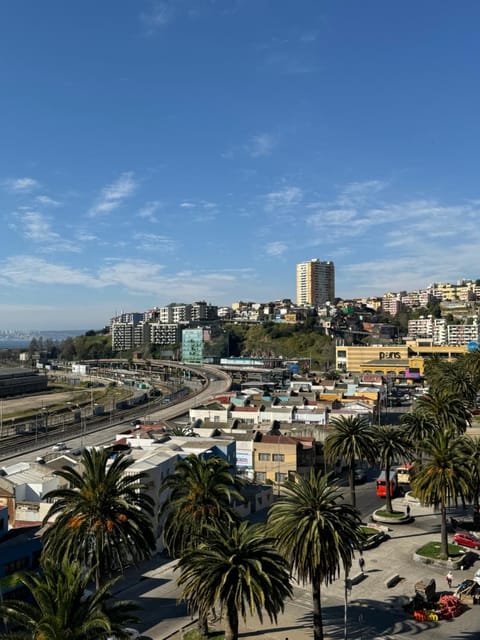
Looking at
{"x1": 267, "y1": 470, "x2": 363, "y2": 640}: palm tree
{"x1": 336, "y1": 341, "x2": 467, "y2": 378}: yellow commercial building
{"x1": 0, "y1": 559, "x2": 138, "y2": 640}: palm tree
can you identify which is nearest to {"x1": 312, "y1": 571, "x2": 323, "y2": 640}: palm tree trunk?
{"x1": 267, "y1": 470, "x2": 363, "y2": 640}: palm tree

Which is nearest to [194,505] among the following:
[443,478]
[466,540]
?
[443,478]

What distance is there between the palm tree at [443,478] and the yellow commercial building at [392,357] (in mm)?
117887

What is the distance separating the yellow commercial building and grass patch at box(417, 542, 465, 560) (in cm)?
11599

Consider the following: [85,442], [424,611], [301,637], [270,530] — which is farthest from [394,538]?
[85,442]

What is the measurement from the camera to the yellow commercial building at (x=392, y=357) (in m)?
156

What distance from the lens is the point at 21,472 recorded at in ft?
156

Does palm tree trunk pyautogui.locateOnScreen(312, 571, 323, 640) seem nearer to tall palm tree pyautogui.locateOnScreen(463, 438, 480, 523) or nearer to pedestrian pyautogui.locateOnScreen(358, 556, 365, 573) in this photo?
pedestrian pyautogui.locateOnScreen(358, 556, 365, 573)

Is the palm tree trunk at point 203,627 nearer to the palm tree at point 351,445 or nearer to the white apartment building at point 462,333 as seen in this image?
the palm tree at point 351,445

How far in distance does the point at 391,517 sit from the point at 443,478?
11565 millimetres

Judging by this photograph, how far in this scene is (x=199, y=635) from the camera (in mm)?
28094

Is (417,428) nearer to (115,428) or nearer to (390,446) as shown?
(390,446)

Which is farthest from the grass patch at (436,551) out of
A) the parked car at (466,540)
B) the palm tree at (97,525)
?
the palm tree at (97,525)

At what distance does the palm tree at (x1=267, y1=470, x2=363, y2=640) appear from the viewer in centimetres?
2614

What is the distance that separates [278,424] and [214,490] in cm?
4468
